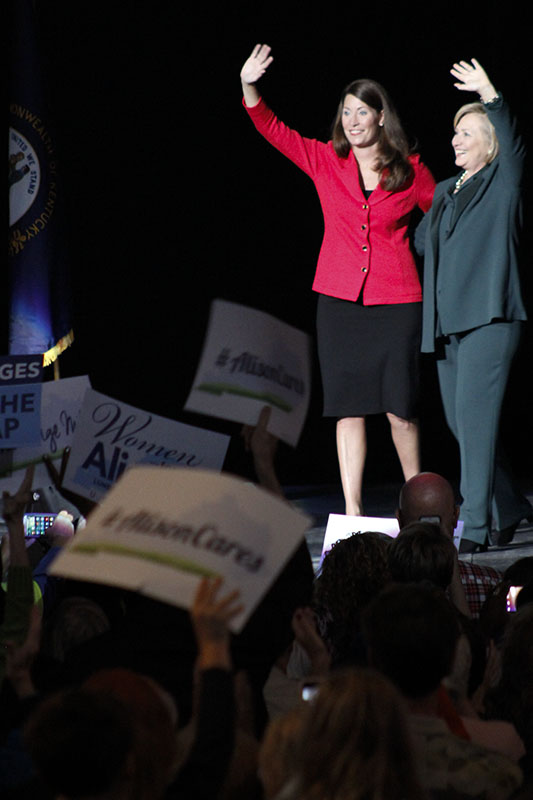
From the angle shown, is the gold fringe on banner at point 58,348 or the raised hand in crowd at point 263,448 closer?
the raised hand in crowd at point 263,448

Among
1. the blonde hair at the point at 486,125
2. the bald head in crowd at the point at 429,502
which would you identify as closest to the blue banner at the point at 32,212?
the blonde hair at the point at 486,125

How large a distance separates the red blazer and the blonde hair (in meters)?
0.27

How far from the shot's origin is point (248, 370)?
2.51 m

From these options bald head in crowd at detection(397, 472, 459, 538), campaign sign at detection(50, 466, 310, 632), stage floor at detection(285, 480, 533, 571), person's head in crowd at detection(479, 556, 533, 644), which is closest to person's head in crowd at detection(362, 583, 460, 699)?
campaign sign at detection(50, 466, 310, 632)

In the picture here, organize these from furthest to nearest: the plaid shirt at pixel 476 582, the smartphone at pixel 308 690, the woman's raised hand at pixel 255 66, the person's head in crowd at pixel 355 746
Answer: the woman's raised hand at pixel 255 66 → the plaid shirt at pixel 476 582 → the smartphone at pixel 308 690 → the person's head in crowd at pixel 355 746

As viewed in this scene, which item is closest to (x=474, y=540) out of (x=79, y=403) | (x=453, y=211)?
(x=453, y=211)

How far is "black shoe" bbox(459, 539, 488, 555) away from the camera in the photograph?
184 inches

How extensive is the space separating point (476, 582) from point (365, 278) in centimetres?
187

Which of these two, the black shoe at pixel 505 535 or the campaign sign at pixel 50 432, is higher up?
the campaign sign at pixel 50 432

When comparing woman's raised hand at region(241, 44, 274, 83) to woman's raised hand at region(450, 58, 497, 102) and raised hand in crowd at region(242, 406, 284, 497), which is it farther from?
raised hand in crowd at region(242, 406, 284, 497)

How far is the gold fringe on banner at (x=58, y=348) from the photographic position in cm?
650

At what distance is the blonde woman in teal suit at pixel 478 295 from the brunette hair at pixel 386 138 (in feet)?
0.61

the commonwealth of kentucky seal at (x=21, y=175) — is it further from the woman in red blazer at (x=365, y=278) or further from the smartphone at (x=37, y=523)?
the smartphone at (x=37, y=523)

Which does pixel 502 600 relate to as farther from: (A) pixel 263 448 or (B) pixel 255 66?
(B) pixel 255 66
